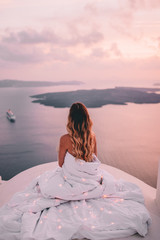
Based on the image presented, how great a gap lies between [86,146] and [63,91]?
19.6 feet

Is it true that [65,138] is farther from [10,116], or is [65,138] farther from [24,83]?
[10,116]

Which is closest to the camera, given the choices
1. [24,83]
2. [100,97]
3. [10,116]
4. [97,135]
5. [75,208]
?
[75,208]

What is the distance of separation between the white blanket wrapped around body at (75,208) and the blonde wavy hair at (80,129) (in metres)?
0.07

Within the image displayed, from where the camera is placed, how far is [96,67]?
6.61 m

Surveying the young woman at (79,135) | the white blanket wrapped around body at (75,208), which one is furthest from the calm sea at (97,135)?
the young woman at (79,135)

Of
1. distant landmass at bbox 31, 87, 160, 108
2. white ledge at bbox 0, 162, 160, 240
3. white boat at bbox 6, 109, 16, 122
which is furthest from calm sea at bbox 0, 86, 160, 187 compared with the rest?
white ledge at bbox 0, 162, 160, 240

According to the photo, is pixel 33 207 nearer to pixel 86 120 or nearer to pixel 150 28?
pixel 86 120

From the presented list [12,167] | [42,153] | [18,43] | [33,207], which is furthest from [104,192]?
[18,43]

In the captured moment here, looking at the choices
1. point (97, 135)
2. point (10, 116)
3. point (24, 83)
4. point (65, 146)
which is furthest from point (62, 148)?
point (10, 116)

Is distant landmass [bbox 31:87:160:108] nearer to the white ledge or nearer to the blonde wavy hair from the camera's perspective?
the white ledge

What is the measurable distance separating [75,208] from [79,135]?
51 centimetres

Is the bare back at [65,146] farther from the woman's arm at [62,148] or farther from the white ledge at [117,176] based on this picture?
the white ledge at [117,176]

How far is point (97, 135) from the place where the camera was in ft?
18.6

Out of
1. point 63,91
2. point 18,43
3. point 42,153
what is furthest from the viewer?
point 63,91
